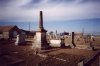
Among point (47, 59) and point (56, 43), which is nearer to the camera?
point (47, 59)

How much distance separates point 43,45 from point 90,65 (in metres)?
6.92

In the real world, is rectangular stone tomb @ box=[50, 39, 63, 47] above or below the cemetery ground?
above

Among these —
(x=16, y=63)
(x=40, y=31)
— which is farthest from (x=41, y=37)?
(x=16, y=63)

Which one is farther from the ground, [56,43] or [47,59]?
[56,43]

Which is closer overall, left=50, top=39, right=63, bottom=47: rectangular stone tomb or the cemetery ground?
the cemetery ground

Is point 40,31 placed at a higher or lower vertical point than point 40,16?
lower

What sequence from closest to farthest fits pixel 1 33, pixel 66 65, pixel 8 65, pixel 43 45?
1. pixel 8 65
2. pixel 66 65
3. pixel 43 45
4. pixel 1 33

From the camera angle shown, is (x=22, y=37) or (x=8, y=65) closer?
(x=8, y=65)

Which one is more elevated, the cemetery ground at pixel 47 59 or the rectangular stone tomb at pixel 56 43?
the rectangular stone tomb at pixel 56 43

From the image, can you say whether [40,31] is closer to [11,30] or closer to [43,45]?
[43,45]

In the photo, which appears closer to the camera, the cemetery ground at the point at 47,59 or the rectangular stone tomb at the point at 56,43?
the cemetery ground at the point at 47,59

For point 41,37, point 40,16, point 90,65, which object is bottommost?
point 90,65

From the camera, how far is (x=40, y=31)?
13102mm

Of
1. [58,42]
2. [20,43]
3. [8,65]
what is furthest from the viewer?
[20,43]
